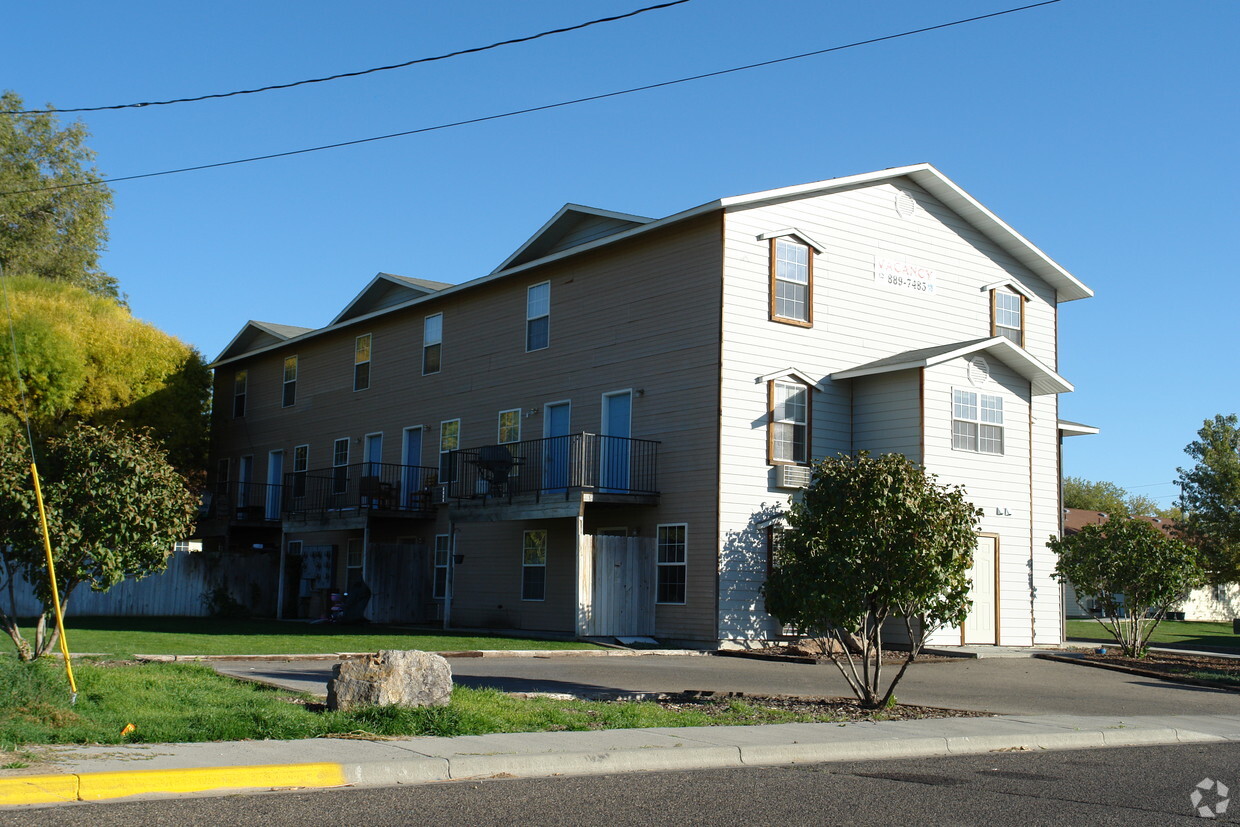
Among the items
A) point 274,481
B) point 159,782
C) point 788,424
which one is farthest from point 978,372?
point 274,481

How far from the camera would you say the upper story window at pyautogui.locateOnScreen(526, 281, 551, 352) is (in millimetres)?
28141

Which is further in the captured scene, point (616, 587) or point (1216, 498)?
point (1216, 498)

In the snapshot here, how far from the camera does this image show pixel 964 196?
27.3 m

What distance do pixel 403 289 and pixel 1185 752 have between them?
26.0m

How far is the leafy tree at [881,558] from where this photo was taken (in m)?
13.6

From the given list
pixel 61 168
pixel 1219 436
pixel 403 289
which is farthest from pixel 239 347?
pixel 1219 436

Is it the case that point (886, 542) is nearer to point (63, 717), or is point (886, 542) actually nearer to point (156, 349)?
point (63, 717)

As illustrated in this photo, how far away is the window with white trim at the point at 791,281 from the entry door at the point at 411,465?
11.0 meters

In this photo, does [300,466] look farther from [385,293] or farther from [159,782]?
[159,782]

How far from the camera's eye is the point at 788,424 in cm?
2464

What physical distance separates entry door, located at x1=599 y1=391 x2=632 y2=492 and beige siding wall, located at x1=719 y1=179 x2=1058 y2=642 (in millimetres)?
2499

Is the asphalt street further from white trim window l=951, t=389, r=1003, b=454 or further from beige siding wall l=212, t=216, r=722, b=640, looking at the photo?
white trim window l=951, t=389, r=1003, b=454

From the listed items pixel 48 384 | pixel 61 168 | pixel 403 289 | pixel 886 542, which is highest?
pixel 61 168

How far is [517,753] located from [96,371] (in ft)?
102
